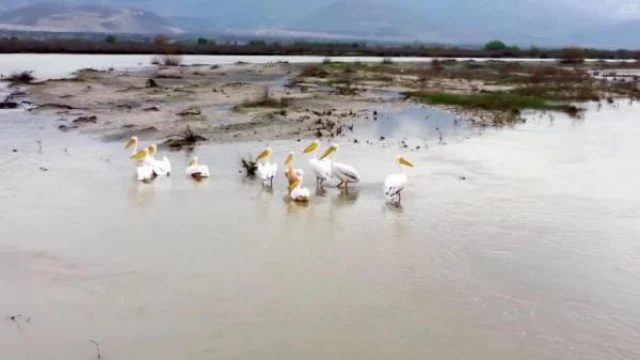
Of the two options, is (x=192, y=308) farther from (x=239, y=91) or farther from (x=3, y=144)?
(x=239, y=91)

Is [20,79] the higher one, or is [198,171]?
[20,79]

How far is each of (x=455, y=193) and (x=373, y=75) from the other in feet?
78.2

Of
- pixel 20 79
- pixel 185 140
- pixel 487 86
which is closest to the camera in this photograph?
pixel 185 140

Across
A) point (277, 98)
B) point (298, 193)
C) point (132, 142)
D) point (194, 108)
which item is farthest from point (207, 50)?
point (298, 193)

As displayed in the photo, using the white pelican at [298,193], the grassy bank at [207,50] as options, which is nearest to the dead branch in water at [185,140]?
the white pelican at [298,193]

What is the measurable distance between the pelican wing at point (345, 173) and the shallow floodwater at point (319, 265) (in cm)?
24

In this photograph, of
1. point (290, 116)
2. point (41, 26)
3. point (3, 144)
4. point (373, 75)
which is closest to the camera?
point (3, 144)

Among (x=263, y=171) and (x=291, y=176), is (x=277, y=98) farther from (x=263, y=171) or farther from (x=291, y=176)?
(x=291, y=176)

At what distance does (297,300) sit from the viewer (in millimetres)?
6898

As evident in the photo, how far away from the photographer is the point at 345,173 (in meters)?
11.2

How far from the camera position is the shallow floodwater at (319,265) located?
20.2ft

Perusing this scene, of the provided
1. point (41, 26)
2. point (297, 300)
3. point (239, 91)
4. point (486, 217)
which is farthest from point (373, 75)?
point (41, 26)

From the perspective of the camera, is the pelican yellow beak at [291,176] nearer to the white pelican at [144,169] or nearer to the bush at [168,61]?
the white pelican at [144,169]

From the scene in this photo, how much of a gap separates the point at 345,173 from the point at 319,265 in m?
3.47
